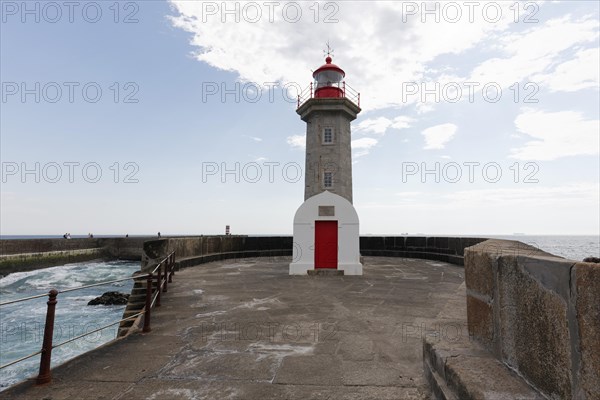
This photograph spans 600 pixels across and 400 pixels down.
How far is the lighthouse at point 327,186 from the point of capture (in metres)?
11.6

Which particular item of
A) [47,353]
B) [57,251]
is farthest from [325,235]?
[57,251]

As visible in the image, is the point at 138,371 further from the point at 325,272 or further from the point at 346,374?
the point at 325,272

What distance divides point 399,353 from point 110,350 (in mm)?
3721

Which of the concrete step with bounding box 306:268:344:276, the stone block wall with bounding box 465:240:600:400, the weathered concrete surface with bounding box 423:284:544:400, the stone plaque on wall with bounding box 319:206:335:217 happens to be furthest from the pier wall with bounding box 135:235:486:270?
the stone block wall with bounding box 465:240:600:400

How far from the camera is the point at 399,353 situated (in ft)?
13.7

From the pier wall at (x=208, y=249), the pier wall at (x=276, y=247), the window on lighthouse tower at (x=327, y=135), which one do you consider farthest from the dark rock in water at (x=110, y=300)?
the window on lighthouse tower at (x=327, y=135)

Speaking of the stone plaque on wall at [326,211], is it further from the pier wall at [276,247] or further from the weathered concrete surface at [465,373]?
the weathered concrete surface at [465,373]

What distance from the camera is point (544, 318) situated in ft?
5.97

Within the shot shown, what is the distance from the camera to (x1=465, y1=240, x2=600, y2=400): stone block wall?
4.86 ft

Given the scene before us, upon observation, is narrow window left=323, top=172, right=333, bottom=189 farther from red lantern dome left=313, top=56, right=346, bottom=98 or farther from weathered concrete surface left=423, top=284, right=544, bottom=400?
weathered concrete surface left=423, top=284, right=544, bottom=400

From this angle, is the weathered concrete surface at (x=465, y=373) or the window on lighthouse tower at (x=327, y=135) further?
the window on lighthouse tower at (x=327, y=135)

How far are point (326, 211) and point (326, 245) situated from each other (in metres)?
1.20

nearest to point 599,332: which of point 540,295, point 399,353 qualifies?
point 540,295

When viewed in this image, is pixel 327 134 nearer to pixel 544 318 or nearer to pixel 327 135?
pixel 327 135
